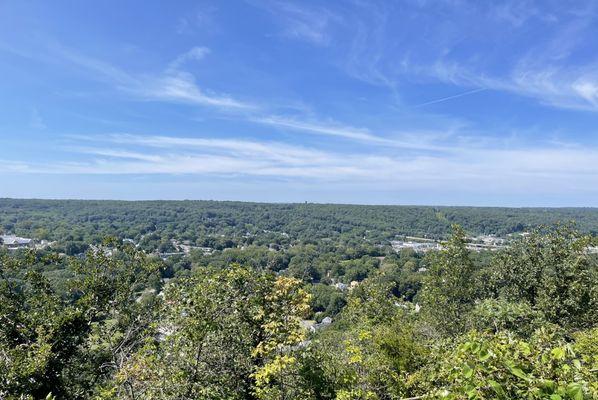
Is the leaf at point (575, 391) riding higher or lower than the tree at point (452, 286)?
higher

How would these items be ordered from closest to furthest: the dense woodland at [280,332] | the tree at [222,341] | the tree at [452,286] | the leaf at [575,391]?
1. the leaf at [575,391]
2. the dense woodland at [280,332]
3. the tree at [222,341]
4. the tree at [452,286]

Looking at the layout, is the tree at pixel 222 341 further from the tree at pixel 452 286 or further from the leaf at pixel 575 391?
the tree at pixel 452 286

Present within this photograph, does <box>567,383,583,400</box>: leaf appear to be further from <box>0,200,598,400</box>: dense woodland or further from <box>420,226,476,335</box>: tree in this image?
<box>420,226,476,335</box>: tree

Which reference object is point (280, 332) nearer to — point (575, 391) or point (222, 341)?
point (222, 341)

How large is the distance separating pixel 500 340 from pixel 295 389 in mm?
5518

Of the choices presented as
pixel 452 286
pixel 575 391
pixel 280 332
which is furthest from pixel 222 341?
pixel 452 286

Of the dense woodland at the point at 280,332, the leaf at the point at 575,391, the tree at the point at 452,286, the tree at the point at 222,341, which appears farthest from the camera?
the tree at the point at 452,286

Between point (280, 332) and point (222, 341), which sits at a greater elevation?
point (280, 332)

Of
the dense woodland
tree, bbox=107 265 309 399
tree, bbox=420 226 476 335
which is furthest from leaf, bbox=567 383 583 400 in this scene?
tree, bbox=420 226 476 335

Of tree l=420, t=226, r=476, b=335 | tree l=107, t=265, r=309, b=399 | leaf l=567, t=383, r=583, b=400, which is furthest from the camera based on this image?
tree l=420, t=226, r=476, b=335

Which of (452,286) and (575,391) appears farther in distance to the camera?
(452,286)

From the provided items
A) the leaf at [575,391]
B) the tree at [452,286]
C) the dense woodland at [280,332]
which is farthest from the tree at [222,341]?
the tree at [452,286]

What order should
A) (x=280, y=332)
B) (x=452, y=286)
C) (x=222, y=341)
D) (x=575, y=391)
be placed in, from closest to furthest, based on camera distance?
(x=575, y=391), (x=280, y=332), (x=222, y=341), (x=452, y=286)

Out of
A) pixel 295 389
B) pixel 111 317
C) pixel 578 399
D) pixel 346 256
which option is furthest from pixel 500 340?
pixel 346 256
